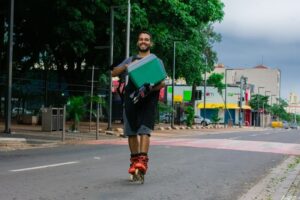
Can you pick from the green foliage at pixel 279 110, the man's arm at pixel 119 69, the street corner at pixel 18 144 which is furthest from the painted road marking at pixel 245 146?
the green foliage at pixel 279 110

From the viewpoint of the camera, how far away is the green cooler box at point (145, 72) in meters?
8.09

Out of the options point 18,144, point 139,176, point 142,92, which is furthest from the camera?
point 18,144

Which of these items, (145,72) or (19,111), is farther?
(19,111)

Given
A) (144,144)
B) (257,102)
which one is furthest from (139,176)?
(257,102)

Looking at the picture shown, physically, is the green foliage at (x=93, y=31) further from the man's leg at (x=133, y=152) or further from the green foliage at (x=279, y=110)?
the green foliage at (x=279, y=110)

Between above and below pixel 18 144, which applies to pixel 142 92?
above

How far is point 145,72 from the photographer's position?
8.13 metres

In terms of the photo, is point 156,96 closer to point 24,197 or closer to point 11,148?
point 24,197

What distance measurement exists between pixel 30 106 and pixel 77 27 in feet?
25.4

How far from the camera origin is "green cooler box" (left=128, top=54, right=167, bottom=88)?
8.09 meters

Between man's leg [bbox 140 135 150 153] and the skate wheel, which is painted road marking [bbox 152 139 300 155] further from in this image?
man's leg [bbox 140 135 150 153]

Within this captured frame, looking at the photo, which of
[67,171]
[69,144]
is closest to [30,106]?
[69,144]

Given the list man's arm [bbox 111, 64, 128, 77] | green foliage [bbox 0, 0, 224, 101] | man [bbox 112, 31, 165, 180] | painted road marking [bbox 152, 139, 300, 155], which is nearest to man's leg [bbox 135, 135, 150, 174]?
man [bbox 112, 31, 165, 180]

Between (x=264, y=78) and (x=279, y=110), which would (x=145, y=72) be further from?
(x=264, y=78)
